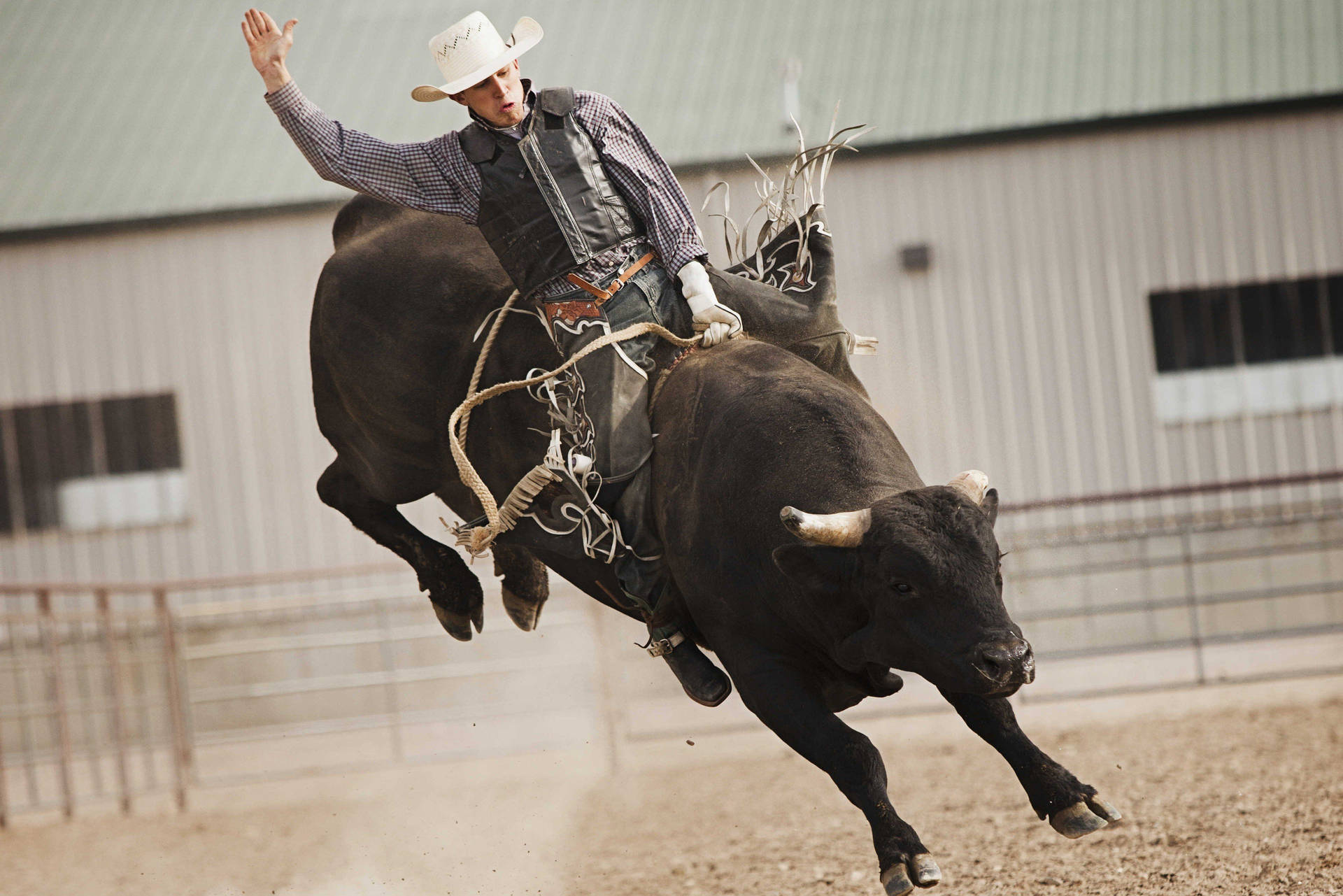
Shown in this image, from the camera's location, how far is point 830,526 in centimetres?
321

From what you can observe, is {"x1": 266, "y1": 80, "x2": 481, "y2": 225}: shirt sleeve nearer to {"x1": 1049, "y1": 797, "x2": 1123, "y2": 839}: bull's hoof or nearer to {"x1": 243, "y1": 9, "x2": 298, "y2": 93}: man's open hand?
{"x1": 243, "y1": 9, "x2": 298, "y2": 93}: man's open hand

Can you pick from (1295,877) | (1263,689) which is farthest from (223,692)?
(1295,877)

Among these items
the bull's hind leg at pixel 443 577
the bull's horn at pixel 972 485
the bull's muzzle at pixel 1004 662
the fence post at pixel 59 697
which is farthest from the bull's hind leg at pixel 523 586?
the fence post at pixel 59 697

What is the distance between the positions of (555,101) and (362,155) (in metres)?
0.61

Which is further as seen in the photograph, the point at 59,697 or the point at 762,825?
the point at 59,697

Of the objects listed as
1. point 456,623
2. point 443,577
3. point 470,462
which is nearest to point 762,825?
point 456,623

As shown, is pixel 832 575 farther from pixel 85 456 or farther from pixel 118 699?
pixel 85 456

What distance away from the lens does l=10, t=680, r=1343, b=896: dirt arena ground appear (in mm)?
5527

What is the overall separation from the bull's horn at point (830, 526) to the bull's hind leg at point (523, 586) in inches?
87.9

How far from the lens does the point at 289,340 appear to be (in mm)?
11609

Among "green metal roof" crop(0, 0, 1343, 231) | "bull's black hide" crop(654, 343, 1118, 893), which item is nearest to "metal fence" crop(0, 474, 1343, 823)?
"green metal roof" crop(0, 0, 1343, 231)

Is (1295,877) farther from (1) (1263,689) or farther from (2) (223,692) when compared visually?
(2) (223,692)

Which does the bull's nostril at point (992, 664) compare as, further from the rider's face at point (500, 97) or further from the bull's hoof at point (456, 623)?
the bull's hoof at point (456, 623)

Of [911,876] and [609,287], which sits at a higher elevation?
[609,287]
